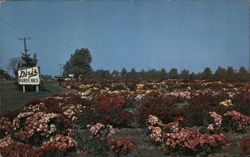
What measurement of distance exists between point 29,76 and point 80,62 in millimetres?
24119

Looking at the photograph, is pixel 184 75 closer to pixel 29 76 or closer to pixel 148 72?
pixel 148 72

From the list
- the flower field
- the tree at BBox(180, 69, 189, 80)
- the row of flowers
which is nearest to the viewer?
the flower field

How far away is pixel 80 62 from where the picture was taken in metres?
56.3

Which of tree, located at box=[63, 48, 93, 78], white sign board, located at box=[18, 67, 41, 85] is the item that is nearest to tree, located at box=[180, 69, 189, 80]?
tree, located at box=[63, 48, 93, 78]

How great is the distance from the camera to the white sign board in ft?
106

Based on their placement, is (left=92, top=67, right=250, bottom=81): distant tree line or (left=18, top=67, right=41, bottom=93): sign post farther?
(left=92, top=67, right=250, bottom=81): distant tree line

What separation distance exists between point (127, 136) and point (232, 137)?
2.79 meters

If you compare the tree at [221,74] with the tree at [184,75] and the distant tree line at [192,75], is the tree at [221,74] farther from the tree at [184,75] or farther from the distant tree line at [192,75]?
the tree at [184,75]

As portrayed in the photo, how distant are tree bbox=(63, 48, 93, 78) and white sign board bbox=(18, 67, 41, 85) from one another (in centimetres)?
940

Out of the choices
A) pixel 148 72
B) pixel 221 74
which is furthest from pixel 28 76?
pixel 148 72

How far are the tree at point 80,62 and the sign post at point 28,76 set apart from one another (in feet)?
30.8

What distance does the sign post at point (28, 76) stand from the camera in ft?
106

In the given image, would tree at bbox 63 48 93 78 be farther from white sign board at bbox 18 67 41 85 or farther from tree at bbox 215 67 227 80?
tree at bbox 215 67 227 80

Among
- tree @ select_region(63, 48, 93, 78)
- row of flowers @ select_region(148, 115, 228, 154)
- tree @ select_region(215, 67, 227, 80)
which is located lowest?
row of flowers @ select_region(148, 115, 228, 154)
